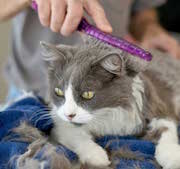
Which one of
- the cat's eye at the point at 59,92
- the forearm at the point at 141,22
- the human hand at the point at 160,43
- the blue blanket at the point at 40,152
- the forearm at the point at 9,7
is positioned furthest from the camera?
the forearm at the point at 141,22

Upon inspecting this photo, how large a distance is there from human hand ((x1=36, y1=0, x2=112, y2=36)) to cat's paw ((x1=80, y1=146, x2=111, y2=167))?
286mm

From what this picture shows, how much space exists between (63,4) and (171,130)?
16.1 inches

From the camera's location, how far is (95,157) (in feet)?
2.57

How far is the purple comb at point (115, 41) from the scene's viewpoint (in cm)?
83

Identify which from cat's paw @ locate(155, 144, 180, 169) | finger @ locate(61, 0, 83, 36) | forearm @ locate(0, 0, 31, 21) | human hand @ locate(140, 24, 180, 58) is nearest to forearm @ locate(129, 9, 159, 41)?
human hand @ locate(140, 24, 180, 58)

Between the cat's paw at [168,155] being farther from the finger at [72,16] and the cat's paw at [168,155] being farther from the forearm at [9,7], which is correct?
the forearm at [9,7]

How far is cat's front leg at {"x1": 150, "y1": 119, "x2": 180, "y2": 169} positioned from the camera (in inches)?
30.5

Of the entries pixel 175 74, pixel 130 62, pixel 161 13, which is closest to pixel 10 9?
pixel 130 62

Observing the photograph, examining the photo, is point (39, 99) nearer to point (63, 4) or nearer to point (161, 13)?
point (63, 4)

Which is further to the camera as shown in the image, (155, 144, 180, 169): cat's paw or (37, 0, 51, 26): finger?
(37, 0, 51, 26): finger

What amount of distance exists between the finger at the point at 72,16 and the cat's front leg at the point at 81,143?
0.77 feet

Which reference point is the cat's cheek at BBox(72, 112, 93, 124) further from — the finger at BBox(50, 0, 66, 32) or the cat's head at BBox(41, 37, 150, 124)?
the finger at BBox(50, 0, 66, 32)

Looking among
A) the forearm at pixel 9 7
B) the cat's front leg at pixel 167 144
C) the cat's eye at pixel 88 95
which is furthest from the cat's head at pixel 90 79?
the forearm at pixel 9 7

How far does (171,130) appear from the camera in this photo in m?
0.91
